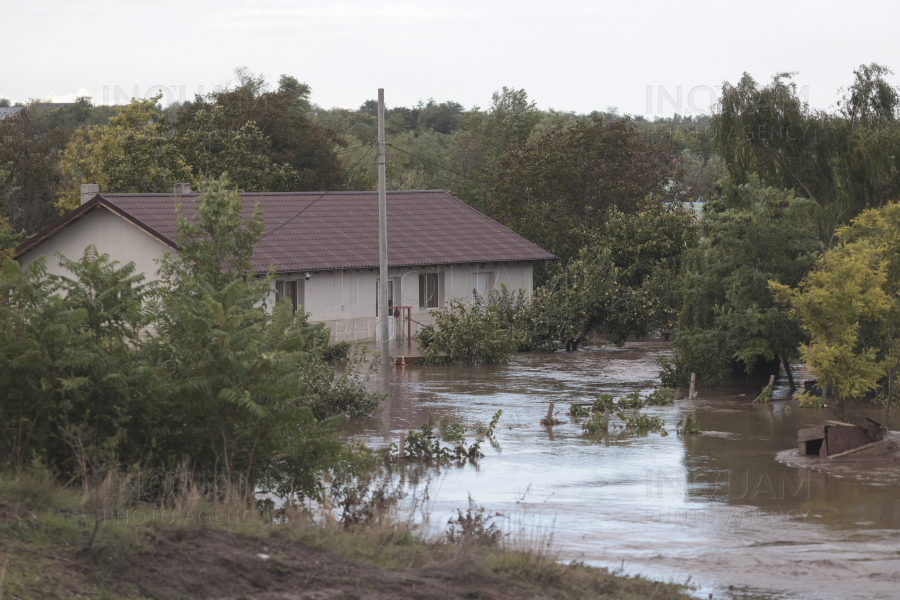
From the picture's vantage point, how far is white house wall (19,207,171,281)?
29312 mm

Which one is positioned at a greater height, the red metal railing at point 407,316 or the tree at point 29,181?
the tree at point 29,181

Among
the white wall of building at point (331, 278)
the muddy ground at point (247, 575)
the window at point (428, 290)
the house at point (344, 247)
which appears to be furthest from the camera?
the window at point (428, 290)

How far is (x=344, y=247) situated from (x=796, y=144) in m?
14.5

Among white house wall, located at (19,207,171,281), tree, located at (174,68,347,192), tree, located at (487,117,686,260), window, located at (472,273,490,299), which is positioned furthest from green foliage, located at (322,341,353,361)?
tree, located at (174,68,347,192)

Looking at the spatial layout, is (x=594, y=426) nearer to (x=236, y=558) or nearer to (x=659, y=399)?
(x=659, y=399)

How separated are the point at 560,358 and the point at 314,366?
1295cm

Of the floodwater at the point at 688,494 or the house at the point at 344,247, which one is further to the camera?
the house at the point at 344,247

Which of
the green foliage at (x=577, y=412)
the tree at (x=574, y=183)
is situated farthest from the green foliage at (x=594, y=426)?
the tree at (x=574, y=183)

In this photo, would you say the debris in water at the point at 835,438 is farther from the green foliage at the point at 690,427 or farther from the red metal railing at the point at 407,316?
the red metal railing at the point at 407,316

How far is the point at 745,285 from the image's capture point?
2264 cm

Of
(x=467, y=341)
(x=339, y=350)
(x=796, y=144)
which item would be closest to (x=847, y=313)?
(x=796, y=144)

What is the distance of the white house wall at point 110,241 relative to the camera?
29.3m

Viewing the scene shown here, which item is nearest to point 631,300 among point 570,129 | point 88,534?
point 570,129

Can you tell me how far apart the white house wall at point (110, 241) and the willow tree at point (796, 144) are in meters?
16.4
